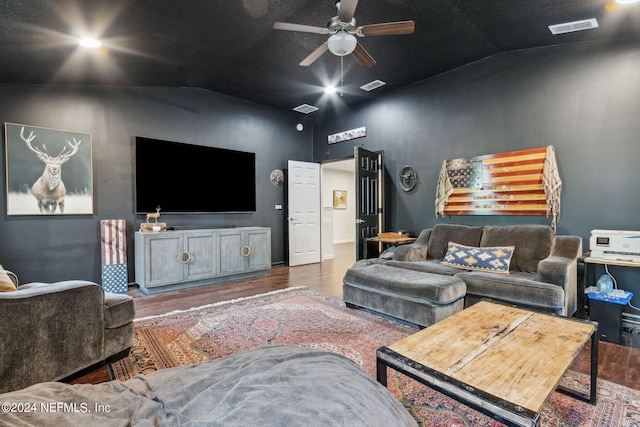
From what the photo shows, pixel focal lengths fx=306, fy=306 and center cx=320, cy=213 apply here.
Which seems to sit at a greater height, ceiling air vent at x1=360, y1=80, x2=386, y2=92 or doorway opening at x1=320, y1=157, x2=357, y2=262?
ceiling air vent at x1=360, y1=80, x2=386, y2=92

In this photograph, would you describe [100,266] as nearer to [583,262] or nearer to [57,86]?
[57,86]

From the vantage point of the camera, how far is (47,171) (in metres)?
3.59

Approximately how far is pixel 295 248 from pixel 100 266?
3.10 metres

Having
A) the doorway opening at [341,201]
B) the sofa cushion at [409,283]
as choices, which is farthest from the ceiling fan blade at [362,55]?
the doorway opening at [341,201]

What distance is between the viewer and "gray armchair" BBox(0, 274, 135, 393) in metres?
1.57

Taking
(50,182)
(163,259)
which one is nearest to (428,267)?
(163,259)

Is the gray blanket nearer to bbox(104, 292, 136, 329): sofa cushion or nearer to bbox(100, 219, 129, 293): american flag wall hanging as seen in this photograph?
bbox(104, 292, 136, 329): sofa cushion

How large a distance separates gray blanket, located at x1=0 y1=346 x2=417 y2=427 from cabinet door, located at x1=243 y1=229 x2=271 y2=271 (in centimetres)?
374

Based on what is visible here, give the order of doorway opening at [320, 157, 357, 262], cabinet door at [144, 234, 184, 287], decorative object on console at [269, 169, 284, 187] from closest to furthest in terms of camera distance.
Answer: cabinet door at [144, 234, 184, 287] < decorative object on console at [269, 169, 284, 187] < doorway opening at [320, 157, 357, 262]

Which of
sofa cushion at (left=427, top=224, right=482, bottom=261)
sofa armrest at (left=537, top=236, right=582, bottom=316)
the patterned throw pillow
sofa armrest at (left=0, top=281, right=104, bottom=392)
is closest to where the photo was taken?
sofa armrest at (left=0, top=281, right=104, bottom=392)

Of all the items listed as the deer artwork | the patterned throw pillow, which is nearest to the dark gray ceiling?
the deer artwork

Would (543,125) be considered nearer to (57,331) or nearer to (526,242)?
(526,242)

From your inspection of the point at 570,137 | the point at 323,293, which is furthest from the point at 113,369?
the point at 570,137

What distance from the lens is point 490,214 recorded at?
3971mm
